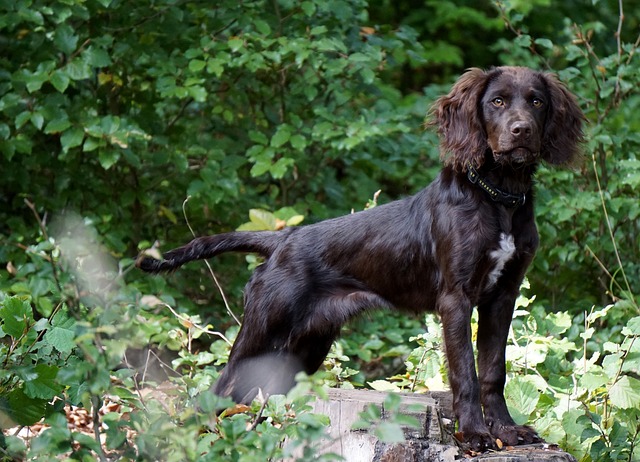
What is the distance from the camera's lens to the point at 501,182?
3.50 meters

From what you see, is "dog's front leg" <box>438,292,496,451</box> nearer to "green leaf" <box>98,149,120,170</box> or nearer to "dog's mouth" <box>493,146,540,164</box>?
"dog's mouth" <box>493,146,540,164</box>

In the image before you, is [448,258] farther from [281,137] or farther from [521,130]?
[281,137]

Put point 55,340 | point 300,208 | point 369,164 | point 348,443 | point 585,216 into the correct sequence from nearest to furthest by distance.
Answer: point 55,340
point 348,443
point 585,216
point 300,208
point 369,164

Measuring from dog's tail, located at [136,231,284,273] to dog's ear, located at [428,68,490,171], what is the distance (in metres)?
0.86

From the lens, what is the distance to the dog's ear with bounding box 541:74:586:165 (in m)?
3.65

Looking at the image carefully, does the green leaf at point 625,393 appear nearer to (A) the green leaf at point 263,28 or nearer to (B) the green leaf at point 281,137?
(B) the green leaf at point 281,137

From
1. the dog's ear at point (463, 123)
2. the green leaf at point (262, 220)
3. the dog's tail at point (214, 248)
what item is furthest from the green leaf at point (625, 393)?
the green leaf at point (262, 220)

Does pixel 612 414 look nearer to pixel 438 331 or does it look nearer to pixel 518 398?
pixel 518 398

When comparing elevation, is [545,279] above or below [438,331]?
below

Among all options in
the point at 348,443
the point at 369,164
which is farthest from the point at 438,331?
the point at 369,164

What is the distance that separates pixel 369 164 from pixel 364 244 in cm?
257

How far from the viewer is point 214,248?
3889 mm

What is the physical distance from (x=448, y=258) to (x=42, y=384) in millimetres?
1529

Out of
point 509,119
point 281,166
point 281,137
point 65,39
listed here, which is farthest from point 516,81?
point 65,39
